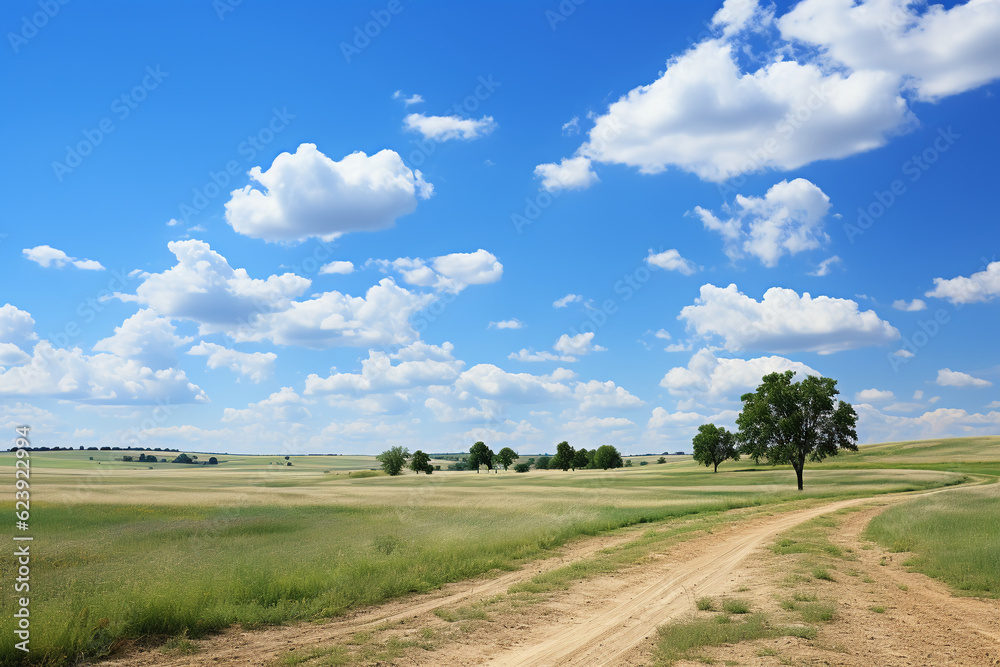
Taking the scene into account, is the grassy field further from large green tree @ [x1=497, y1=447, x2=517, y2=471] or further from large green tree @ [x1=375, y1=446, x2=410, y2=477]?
large green tree @ [x1=497, y1=447, x2=517, y2=471]

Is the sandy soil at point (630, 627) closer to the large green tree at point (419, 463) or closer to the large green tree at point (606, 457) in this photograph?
the large green tree at point (419, 463)

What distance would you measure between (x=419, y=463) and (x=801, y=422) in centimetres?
7117

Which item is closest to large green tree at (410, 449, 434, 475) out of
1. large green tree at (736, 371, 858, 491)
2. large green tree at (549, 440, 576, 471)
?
large green tree at (549, 440, 576, 471)

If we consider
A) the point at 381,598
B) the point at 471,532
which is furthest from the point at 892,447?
the point at 381,598

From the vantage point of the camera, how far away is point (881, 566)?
16969 millimetres

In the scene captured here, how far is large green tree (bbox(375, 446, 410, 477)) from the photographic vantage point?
106500mm

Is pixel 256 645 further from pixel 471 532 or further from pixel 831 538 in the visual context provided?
pixel 831 538

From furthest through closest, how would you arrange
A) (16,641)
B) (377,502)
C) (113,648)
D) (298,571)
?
(377,502) → (298,571) → (113,648) → (16,641)

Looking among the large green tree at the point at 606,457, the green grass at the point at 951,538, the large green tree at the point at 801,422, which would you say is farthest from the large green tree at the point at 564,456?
the green grass at the point at 951,538

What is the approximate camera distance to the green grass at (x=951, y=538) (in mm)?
14461

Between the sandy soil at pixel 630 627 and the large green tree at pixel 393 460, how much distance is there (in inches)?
3694

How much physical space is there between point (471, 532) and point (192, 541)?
33.4 ft

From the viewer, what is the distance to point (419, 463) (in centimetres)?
10925

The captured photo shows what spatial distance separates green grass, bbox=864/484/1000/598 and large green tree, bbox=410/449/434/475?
287 feet
